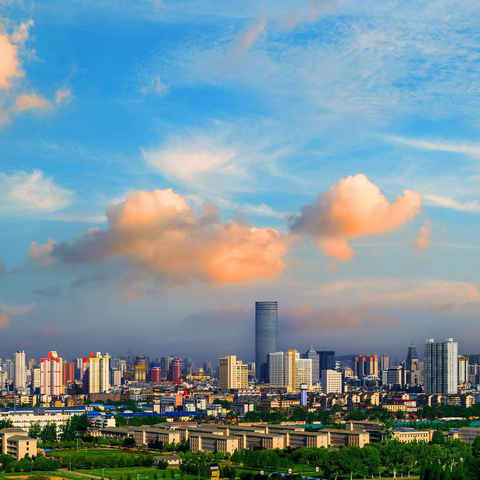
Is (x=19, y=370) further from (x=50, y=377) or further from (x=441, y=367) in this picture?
(x=441, y=367)

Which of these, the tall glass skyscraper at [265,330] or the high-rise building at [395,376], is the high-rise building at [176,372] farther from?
the high-rise building at [395,376]

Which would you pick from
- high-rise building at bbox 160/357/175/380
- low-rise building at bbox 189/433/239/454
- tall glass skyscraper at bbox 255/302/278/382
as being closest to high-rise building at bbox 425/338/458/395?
low-rise building at bbox 189/433/239/454

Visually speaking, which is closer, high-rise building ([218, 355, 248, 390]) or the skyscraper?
the skyscraper

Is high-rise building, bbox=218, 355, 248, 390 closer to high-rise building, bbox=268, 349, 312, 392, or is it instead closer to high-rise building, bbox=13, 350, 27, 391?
high-rise building, bbox=268, 349, 312, 392

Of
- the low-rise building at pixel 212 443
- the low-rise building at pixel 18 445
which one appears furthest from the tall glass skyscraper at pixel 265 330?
the low-rise building at pixel 18 445

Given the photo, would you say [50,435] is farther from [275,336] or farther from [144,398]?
[275,336]
